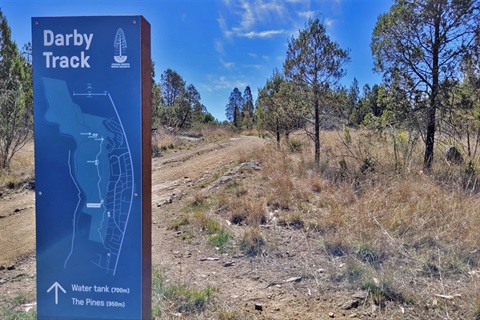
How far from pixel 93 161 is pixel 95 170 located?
57 mm

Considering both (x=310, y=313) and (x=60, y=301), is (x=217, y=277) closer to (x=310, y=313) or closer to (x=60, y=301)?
(x=310, y=313)

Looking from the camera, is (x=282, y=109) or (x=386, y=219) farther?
(x=282, y=109)

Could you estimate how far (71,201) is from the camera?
1878 millimetres

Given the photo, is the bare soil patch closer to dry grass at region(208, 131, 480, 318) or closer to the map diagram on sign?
dry grass at region(208, 131, 480, 318)

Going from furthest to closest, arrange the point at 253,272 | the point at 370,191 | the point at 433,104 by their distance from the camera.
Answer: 1. the point at 433,104
2. the point at 370,191
3. the point at 253,272

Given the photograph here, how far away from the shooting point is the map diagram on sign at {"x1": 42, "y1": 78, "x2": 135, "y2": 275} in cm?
184

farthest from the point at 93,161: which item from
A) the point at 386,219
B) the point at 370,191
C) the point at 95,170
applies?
the point at 370,191

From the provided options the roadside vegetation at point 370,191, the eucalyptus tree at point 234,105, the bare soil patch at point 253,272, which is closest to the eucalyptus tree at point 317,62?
the roadside vegetation at point 370,191

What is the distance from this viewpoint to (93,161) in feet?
6.10

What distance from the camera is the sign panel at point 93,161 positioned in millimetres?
1829

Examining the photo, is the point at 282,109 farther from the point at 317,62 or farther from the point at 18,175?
the point at 18,175

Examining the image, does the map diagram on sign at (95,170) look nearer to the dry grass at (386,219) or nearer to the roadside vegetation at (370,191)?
the roadside vegetation at (370,191)

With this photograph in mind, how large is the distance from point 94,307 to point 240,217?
10.5 ft

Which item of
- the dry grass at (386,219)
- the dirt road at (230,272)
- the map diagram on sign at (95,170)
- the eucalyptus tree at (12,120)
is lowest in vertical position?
→ the dirt road at (230,272)
